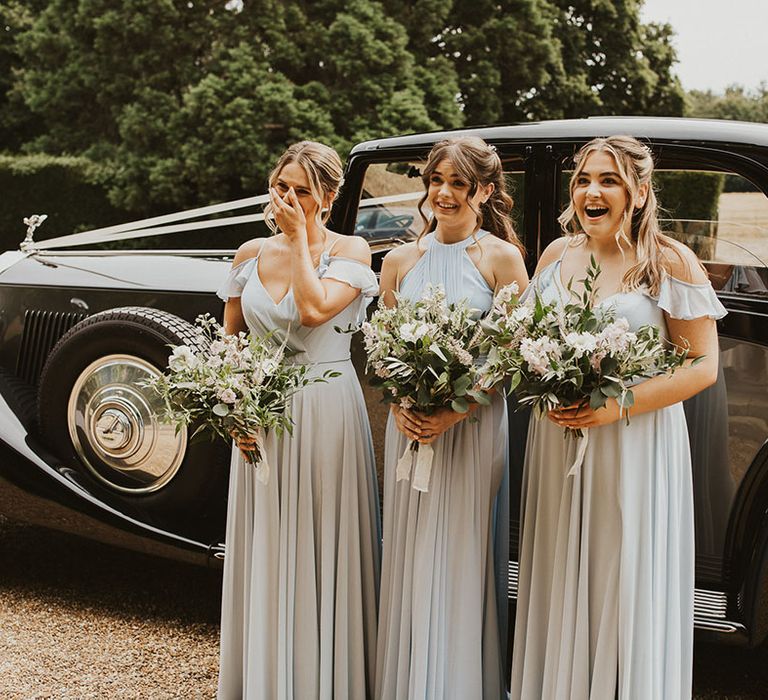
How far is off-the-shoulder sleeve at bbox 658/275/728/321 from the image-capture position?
2.56 metres

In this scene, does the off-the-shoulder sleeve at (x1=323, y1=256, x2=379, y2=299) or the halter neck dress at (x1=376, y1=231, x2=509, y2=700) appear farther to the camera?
the off-the-shoulder sleeve at (x1=323, y1=256, x2=379, y2=299)

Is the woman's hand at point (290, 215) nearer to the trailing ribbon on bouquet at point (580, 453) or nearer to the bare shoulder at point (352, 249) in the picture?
the bare shoulder at point (352, 249)

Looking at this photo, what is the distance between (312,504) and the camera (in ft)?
9.96

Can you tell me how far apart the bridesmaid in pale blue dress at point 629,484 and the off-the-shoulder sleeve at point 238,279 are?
100 cm

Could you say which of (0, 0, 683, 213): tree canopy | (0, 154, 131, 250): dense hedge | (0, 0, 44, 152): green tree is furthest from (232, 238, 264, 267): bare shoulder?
(0, 0, 44, 152): green tree

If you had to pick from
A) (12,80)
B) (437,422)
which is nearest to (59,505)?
(437,422)

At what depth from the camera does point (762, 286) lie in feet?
10.6

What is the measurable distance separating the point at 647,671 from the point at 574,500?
51cm

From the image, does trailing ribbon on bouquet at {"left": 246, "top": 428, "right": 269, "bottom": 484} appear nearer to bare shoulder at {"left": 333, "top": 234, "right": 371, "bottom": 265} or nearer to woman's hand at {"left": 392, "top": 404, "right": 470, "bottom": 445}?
woman's hand at {"left": 392, "top": 404, "right": 470, "bottom": 445}

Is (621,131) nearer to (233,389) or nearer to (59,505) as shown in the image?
(233,389)

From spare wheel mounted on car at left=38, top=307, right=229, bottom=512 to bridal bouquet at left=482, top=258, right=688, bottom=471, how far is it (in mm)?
1781

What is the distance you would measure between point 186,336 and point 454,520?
1.57m

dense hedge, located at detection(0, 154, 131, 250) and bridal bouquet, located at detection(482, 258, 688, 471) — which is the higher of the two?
dense hedge, located at detection(0, 154, 131, 250)

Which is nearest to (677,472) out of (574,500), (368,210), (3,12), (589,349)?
(574,500)
